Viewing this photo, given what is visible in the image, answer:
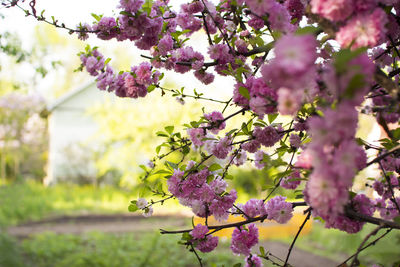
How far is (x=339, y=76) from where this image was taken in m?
0.63

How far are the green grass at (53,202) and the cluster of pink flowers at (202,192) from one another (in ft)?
21.3

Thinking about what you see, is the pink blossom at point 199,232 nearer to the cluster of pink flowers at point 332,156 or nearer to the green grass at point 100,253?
the cluster of pink flowers at point 332,156

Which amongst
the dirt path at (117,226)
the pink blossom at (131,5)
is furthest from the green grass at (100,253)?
the pink blossom at (131,5)

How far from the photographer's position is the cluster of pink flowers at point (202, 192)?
1424 millimetres

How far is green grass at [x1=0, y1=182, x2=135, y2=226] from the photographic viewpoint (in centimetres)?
825

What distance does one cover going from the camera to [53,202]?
9.93 m

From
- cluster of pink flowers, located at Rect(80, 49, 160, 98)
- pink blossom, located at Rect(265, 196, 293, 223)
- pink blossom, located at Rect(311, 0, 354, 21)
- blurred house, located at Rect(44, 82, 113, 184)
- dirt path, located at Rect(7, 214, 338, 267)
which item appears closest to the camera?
pink blossom, located at Rect(311, 0, 354, 21)

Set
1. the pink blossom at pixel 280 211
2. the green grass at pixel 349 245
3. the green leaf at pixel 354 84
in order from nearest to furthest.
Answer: the green leaf at pixel 354 84, the pink blossom at pixel 280 211, the green grass at pixel 349 245

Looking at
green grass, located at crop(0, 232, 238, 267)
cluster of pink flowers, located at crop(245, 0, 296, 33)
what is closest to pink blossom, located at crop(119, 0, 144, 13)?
cluster of pink flowers, located at crop(245, 0, 296, 33)

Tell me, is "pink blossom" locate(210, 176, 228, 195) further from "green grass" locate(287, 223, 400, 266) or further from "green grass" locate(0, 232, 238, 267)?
"green grass" locate(0, 232, 238, 267)

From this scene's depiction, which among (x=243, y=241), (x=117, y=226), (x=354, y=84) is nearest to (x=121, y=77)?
(x=243, y=241)

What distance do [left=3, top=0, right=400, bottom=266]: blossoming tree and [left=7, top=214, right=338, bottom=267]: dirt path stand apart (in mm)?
4144

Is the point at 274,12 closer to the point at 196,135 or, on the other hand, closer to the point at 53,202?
the point at 196,135

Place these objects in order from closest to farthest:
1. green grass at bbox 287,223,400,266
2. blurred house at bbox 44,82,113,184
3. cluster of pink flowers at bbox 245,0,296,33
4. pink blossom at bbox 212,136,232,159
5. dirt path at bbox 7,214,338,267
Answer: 1. cluster of pink flowers at bbox 245,0,296,33
2. pink blossom at bbox 212,136,232,159
3. green grass at bbox 287,223,400,266
4. dirt path at bbox 7,214,338,267
5. blurred house at bbox 44,82,113,184
